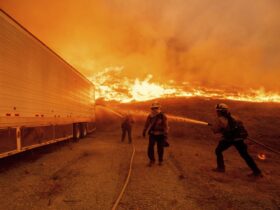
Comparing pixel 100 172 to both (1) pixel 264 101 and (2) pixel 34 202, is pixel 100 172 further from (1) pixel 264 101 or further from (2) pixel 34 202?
(1) pixel 264 101

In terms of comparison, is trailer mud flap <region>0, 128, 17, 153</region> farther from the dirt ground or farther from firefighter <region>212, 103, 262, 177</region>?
firefighter <region>212, 103, 262, 177</region>

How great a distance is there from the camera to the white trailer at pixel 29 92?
29.0 feet

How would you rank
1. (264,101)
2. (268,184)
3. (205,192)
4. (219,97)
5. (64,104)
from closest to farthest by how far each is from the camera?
(205,192), (268,184), (64,104), (264,101), (219,97)

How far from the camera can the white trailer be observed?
29.0ft

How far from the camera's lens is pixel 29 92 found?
419 inches

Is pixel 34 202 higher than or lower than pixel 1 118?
lower

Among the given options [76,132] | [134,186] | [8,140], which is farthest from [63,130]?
[134,186]

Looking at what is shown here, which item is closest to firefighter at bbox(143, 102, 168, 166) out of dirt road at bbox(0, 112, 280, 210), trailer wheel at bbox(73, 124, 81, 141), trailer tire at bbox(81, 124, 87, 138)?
dirt road at bbox(0, 112, 280, 210)

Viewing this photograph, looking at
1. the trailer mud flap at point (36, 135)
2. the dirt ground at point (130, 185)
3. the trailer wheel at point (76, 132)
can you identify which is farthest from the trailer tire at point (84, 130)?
the dirt ground at point (130, 185)

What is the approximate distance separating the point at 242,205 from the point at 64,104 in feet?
38.3

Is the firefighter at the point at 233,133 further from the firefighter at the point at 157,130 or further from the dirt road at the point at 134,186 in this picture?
the firefighter at the point at 157,130

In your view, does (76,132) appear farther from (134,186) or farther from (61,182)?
(134,186)

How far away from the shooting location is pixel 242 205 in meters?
5.73

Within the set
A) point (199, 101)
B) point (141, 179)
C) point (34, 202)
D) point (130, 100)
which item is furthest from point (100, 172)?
point (130, 100)
